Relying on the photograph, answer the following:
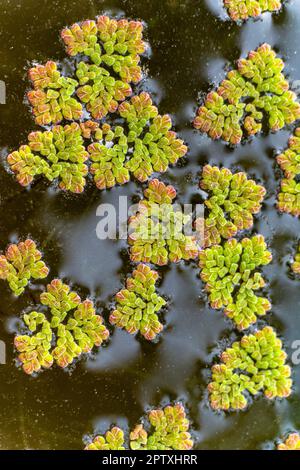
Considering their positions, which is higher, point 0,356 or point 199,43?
point 199,43

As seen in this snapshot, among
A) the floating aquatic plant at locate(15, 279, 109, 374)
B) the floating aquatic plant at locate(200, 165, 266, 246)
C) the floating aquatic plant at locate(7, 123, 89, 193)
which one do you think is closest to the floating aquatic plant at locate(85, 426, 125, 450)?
the floating aquatic plant at locate(15, 279, 109, 374)

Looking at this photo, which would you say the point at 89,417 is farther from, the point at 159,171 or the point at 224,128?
the point at 224,128

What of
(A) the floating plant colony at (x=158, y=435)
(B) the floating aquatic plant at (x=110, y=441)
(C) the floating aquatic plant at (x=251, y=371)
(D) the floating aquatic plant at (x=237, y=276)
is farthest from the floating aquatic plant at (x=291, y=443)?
(B) the floating aquatic plant at (x=110, y=441)

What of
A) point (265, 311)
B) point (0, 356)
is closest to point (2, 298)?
point (0, 356)

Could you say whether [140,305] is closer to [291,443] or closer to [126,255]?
[126,255]

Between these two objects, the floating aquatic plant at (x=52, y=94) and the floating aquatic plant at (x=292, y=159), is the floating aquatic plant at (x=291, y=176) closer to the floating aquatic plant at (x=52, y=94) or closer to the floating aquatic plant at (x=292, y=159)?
the floating aquatic plant at (x=292, y=159)

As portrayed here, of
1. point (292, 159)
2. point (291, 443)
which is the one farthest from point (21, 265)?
point (291, 443)
